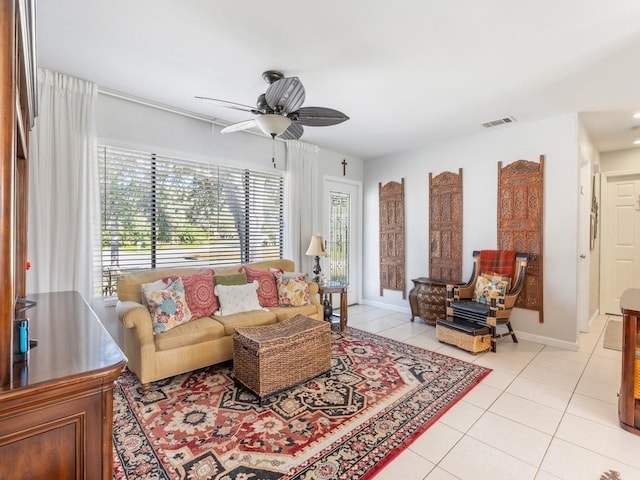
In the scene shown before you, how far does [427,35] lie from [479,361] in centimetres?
296

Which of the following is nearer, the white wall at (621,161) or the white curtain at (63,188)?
the white curtain at (63,188)

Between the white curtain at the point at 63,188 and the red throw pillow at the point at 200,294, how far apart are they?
828 millimetres

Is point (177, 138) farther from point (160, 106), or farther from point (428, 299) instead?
point (428, 299)

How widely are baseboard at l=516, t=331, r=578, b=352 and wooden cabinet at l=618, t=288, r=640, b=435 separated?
1631 mm

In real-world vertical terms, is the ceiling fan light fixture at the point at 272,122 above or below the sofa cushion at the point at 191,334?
above

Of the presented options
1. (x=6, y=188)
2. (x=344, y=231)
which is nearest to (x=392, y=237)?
(x=344, y=231)

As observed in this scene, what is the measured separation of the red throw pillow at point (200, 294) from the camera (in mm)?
3143

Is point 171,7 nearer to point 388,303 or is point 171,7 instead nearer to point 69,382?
point 69,382

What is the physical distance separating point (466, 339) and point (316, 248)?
213 centimetres

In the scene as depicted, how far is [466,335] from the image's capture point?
3416mm

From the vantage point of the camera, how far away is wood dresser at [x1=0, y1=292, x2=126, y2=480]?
837mm

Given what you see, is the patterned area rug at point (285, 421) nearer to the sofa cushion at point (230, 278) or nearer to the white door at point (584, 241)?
the sofa cushion at point (230, 278)

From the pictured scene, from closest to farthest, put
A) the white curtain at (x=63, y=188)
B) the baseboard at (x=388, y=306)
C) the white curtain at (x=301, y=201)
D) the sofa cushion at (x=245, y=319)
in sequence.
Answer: the white curtain at (x=63, y=188), the sofa cushion at (x=245, y=319), the white curtain at (x=301, y=201), the baseboard at (x=388, y=306)

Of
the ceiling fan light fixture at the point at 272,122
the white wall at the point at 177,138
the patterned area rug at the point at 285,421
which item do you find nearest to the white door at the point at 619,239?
the patterned area rug at the point at 285,421
